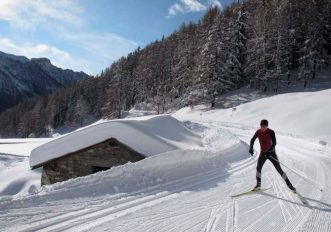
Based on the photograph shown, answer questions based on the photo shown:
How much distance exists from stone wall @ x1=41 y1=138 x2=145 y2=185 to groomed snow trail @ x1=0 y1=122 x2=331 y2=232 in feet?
16.2

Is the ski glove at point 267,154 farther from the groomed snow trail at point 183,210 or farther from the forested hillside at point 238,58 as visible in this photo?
the forested hillside at point 238,58

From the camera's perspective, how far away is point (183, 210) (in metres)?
7.43

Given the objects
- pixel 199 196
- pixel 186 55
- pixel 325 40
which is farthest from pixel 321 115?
pixel 186 55

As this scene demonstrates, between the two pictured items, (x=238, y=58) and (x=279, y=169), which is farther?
(x=238, y=58)

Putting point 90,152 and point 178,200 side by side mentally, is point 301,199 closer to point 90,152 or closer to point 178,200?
point 178,200

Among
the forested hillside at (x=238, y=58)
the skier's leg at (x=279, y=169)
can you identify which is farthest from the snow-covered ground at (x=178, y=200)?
the forested hillside at (x=238, y=58)

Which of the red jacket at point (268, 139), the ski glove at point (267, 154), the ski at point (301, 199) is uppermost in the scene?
the red jacket at point (268, 139)

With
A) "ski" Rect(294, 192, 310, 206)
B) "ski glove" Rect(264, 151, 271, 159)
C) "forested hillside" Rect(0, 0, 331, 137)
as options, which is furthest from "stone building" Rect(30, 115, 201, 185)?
"forested hillside" Rect(0, 0, 331, 137)

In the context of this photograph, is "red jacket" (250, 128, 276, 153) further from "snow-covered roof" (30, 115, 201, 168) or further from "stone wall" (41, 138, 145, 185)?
"stone wall" (41, 138, 145, 185)

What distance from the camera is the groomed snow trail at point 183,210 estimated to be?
A: 20.8 feet

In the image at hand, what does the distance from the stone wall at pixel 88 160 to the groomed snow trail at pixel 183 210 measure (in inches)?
195

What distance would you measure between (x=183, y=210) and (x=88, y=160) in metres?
8.26

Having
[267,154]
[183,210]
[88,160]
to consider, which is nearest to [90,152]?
[88,160]

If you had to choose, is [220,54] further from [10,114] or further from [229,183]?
[10,114]
